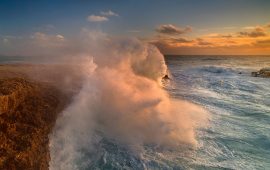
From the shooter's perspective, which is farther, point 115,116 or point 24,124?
point 115,116

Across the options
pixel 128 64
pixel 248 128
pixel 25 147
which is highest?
pixel 128 64

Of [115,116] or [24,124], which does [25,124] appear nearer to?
[24,124]

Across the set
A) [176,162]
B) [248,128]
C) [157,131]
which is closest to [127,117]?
[157,131]

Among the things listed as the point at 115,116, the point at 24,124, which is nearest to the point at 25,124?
the point at 24,124

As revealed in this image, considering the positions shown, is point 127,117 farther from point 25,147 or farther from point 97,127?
point 25,147

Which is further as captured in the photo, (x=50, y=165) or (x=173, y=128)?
(x=173, y=128)
